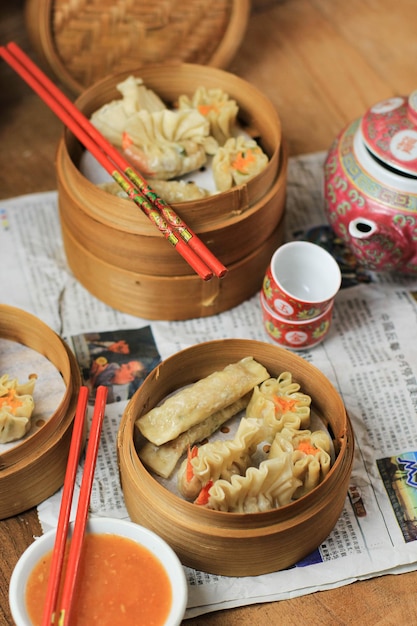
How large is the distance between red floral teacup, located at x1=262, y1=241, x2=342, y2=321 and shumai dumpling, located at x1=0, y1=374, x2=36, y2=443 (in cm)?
53

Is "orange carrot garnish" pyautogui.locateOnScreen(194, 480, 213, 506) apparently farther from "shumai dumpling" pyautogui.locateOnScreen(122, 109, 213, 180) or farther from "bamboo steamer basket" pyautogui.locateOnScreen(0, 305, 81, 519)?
"shumai dumpling" pyautogui.locateOnScreen(122, 109, 213, 180)

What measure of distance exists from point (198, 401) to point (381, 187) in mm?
606

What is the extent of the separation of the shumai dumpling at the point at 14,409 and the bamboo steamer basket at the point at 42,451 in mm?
25

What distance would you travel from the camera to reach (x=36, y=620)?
1.32m

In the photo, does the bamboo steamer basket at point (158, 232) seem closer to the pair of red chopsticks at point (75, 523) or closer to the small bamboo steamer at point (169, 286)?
the small bamboo steamer at point (169, 286)

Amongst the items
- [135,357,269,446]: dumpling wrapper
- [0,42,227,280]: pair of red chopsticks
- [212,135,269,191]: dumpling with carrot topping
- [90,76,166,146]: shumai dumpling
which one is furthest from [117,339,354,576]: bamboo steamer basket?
[90,76,166,146]: shumai dumpling

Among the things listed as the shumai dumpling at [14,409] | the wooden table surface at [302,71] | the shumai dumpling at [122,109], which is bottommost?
the wooden table surface at [302,71]

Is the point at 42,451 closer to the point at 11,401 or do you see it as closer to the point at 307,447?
the point at 11,401

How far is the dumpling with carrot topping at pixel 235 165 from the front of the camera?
1.83 metres

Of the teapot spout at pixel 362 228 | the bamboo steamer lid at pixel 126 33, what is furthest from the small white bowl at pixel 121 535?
the bamboo steamer lid at pixel 126 33

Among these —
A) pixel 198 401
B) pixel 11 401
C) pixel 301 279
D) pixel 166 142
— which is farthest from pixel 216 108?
pixel 11 401

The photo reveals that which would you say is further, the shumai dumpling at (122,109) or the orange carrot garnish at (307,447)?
the shumai dumpling at (122,109)

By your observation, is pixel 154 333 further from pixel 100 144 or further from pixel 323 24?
pixel 323 24

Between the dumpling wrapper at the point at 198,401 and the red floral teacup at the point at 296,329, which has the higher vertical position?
A: the dumpling wrapper at the point at 198,401
